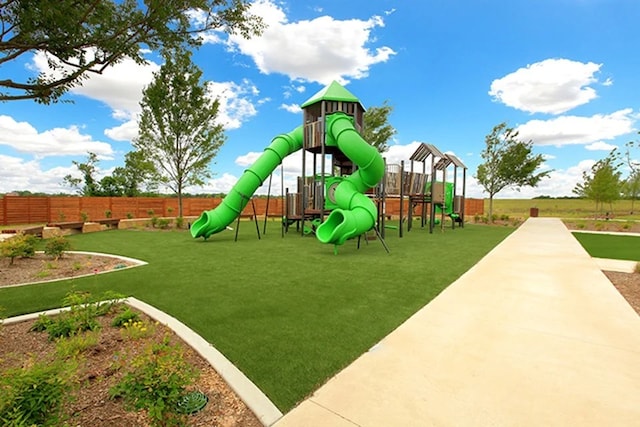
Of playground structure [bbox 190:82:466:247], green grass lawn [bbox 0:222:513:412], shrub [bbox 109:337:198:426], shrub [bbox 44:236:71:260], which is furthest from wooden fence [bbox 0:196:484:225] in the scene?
shrub [bbox 109:337:198:426]

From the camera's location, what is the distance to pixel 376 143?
27.1 metres

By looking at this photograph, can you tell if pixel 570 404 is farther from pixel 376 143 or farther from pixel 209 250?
pixel 376 143

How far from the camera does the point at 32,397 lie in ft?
5.23

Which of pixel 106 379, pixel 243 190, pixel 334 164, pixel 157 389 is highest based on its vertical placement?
pixel 334 164

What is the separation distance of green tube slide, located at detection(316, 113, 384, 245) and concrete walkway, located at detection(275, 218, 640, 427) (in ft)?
12.9

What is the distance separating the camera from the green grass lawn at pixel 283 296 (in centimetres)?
280

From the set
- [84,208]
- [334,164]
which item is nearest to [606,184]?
[334,164]

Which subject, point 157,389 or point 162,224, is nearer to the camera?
point 157,389

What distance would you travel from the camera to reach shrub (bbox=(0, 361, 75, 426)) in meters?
1.52

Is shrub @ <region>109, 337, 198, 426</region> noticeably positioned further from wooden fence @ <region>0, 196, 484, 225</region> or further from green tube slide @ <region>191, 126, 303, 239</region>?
wooden fence @ <region>0, 196, 484, 225</region>

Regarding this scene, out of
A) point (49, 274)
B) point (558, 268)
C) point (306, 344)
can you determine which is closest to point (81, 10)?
point (306, 344)

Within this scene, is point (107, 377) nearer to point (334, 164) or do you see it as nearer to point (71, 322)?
point (71, 322)

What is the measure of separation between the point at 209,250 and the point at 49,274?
143 inches

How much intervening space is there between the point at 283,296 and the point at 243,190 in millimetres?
7551
